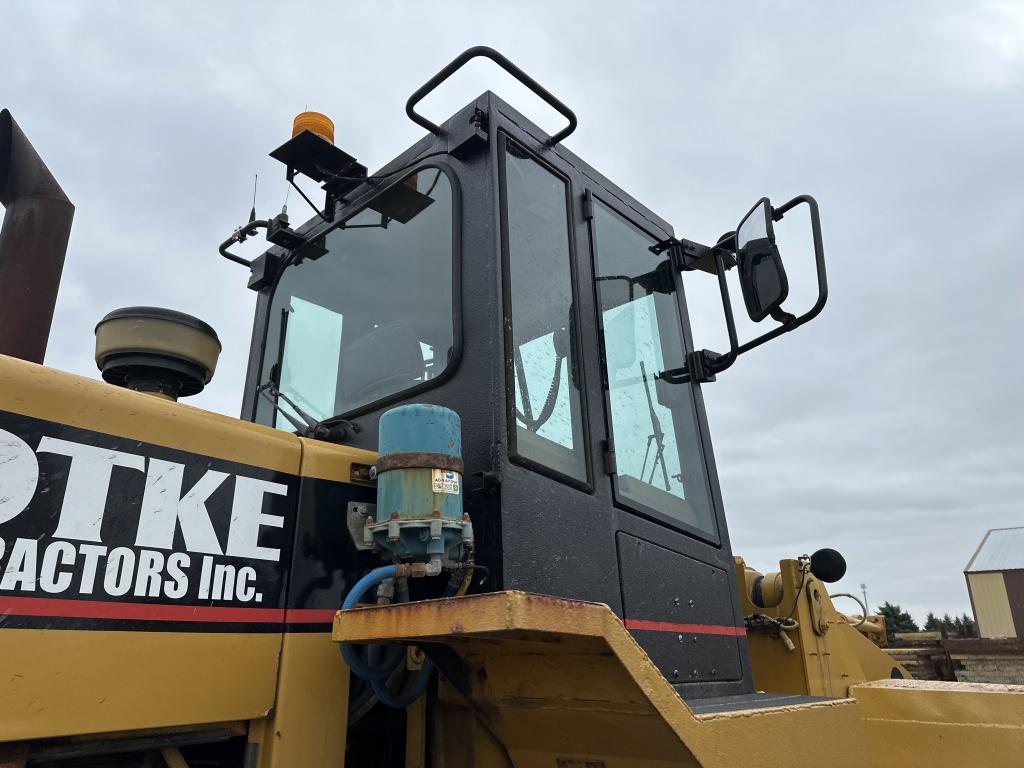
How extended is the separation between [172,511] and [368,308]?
1.03 metres

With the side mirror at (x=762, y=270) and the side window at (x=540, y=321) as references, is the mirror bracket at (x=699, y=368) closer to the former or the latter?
the side mirror at (x=762, y=270)

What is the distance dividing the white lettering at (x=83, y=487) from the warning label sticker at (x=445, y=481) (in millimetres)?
619

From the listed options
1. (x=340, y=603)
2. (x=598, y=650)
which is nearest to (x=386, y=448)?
(x=340, y=603)

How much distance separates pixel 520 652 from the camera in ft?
5.53

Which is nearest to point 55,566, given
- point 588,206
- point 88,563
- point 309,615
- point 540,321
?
point 88,563

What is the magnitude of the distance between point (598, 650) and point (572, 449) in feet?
2.34

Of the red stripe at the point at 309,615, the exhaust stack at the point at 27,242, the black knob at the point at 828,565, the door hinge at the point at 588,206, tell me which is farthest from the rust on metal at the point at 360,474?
the black knob at the point at 828,565

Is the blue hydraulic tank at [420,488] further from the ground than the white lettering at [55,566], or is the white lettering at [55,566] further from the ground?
the blue hydraulic tank at [420,488]

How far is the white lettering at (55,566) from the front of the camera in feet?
4.40

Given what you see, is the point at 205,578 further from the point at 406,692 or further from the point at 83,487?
the point at 406,692

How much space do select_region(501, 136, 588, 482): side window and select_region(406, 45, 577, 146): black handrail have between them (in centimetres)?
17

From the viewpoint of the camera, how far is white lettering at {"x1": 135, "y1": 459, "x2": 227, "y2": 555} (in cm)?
149

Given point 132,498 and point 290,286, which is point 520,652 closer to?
point 132,498

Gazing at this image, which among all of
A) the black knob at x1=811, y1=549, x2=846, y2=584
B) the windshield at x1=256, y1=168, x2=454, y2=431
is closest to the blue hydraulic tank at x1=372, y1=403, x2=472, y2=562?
the windshield at x1=256, y1=168, x2=454, y2=431
